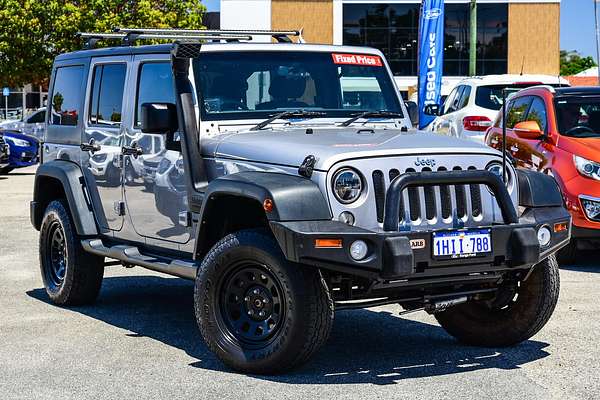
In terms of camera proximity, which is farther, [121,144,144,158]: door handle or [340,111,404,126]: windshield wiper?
[121,144,144,158]: door handle

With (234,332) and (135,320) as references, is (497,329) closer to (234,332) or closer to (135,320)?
(234,332)

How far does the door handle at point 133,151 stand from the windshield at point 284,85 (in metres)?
0.76

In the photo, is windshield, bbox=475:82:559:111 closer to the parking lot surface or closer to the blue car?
the parking lot surface

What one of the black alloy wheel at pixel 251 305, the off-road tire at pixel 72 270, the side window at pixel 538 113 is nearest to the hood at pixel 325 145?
the black alloy wheel at pixel 251 305

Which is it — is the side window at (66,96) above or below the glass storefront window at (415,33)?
below

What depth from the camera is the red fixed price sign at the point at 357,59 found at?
313 inches

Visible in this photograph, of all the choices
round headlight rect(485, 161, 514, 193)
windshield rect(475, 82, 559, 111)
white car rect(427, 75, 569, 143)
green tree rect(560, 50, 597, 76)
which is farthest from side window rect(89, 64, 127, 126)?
green tree rect(560, 50, 597, 76)

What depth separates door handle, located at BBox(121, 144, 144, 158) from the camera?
7.79 m

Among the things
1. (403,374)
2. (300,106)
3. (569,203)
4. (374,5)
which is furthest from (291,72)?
(374,5)

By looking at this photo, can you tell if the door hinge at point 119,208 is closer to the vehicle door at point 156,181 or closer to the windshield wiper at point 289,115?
the vehicle door at point 156,181

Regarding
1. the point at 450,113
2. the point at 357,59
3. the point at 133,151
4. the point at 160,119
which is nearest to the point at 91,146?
the point at 133,151

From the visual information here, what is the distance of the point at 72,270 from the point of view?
8508mm

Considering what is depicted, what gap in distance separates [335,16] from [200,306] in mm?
55608

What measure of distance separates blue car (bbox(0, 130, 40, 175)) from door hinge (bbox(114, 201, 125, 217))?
659 inches
